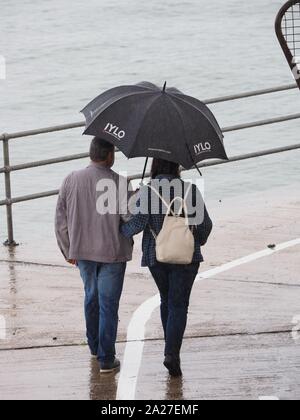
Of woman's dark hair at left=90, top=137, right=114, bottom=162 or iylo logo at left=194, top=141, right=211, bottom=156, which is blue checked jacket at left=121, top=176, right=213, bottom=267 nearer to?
iylo logo at left=194, top=141, right=211, bottom=156

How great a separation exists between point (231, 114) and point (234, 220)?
18865mm

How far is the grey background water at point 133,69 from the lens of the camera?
24328mm

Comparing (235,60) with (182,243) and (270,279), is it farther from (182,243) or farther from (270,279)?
(182,243)

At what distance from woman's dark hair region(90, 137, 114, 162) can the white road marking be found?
1394 millimetres

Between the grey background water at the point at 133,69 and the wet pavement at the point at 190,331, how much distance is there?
180 centimetres

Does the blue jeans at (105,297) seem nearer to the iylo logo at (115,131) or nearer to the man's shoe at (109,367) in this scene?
the man's shoe at (109,367)

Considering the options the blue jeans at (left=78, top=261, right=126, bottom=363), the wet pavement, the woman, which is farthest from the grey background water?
the woman

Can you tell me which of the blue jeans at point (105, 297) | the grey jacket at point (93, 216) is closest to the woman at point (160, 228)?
the grey jacket at point (93, 216)

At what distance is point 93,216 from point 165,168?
0.57 metres

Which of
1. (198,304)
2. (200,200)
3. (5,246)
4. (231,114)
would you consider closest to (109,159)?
(200,200)

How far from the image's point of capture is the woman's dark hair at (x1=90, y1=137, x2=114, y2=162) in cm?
845

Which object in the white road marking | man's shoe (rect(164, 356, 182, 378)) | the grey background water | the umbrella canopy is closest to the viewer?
the umbrella canopy

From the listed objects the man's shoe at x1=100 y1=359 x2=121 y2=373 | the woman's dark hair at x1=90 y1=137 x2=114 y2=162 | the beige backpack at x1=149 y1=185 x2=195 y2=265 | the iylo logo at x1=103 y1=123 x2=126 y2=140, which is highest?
the iylo logo at x1=103 y1=123 x2=126 y2=140

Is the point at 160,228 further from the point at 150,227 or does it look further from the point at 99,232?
the point at 99,232
